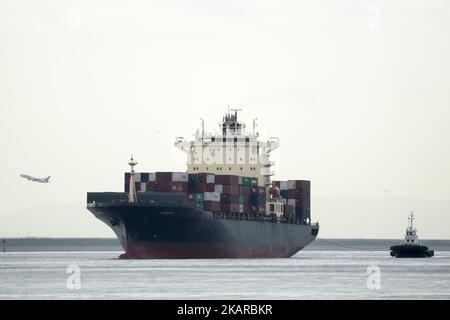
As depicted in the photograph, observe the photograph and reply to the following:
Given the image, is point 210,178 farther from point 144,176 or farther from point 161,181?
point 144,176

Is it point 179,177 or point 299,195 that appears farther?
point 299,195

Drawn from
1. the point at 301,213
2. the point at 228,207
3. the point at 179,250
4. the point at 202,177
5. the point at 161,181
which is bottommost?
the point at 179,250

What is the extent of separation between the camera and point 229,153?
124 meters

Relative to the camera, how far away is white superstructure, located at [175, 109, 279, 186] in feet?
404

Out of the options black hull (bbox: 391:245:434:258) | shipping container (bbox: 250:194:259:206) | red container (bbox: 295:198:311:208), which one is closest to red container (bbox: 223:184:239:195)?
shipping container (bbox: 250:194:259:206)

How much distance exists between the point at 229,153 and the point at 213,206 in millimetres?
18526

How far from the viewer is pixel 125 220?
100938 millimetres

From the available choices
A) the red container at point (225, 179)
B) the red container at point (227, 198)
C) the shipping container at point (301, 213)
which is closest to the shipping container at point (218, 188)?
the red container at point (225, 179)

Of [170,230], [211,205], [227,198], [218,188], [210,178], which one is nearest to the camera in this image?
[170,230]

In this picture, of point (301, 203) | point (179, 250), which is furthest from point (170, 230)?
point (301, 203)
